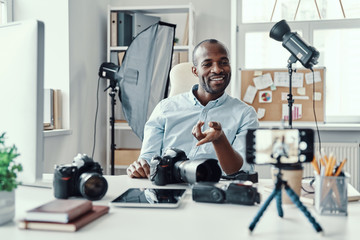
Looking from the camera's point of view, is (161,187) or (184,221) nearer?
(184,221)

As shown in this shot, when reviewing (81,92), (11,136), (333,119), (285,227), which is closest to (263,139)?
(285,227)

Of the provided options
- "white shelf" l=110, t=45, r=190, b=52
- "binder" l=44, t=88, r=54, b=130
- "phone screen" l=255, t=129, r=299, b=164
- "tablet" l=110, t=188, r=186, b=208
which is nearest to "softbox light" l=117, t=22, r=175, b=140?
"white shelf" l=110, t=45, r=190, b=52

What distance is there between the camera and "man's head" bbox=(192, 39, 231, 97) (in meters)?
1.78

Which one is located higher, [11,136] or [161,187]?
[11,136]

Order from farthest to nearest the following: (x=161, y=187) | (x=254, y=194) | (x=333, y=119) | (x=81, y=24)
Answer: (x=333, y=119)
(x=81, y=24)
(x=161, y=187)
(x=254, y=194)

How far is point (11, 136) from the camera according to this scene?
3.11ft

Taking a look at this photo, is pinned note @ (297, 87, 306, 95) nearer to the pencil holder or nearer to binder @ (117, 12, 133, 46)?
binder @ (117, 12, 133, 46)

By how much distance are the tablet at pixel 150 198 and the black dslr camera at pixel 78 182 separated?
0.07 m

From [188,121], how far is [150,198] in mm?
864

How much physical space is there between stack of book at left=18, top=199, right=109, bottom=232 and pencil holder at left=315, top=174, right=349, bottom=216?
49 cm

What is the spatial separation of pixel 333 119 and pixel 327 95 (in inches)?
8.4

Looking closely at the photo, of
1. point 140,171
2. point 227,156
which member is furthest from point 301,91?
point 140,171

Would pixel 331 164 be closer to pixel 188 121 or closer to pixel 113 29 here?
pixel 188 121

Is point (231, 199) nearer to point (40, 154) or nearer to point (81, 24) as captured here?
point (40, 154)
